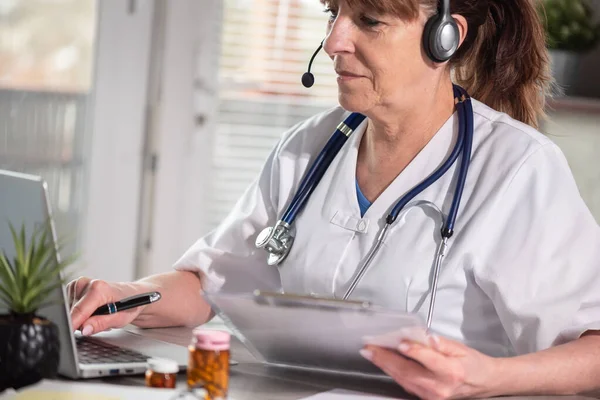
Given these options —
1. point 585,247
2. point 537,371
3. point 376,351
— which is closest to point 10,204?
point 376,351

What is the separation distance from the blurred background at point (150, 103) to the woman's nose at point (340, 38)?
1531 millimetres

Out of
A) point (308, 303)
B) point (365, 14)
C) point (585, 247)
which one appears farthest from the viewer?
point (365, 14)

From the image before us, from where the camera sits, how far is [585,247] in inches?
57.0

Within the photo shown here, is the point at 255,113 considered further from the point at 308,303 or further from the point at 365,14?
the point at 308,303

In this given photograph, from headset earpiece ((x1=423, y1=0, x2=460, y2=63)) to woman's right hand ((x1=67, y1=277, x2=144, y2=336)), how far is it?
643 millimetres

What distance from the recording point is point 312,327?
1184 millimetres

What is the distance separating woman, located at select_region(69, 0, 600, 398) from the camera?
1427 mm

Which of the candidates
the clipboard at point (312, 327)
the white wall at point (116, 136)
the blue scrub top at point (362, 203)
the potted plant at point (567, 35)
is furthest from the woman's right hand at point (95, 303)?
the potted plant at point (567, 35)

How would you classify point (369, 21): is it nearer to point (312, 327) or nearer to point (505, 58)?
point (505, 58)

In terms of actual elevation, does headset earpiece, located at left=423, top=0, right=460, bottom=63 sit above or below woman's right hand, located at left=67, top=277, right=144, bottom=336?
above

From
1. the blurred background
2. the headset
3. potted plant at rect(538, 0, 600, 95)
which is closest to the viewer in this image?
the headset

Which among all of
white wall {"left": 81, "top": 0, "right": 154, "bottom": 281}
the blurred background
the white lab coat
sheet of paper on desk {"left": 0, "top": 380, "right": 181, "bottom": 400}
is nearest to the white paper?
sheet of paper on desk {"left": 0, "top": 380, "right": 181, "bottom": 400}

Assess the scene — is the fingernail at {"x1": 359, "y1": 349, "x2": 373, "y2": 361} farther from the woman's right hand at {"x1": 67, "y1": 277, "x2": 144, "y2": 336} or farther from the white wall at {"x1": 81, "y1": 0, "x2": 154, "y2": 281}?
the white wall at {"x1": 81, "y1": 0, "x2": 154, "y2": 281}

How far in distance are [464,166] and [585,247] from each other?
9.1 inches
